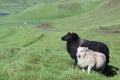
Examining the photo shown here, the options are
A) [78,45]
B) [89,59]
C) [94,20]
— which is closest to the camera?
[89,59]

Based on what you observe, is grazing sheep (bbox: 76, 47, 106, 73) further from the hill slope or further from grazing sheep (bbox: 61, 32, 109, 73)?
the hill slope

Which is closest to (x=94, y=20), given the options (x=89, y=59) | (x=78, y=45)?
(x=78, y=45)

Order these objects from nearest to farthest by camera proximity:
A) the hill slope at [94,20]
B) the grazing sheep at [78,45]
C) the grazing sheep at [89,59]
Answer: the grazing sheep at [89,59] → the grazing sheep at [78,45] → the hill slope at [94,20]

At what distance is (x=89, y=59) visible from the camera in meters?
13.8

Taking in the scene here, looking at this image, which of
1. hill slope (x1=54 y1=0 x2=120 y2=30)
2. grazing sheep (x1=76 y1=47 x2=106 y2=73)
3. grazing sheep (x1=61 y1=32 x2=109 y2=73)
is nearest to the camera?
grazing sheep (x1=76 y1=47 x2=106 y2=73)

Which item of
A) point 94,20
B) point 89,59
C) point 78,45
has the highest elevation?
point 78,45

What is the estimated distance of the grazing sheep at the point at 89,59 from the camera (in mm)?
13805

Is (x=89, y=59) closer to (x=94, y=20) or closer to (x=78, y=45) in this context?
(x=78, y=45)

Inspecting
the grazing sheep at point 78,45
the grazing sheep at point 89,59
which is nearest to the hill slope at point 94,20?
the grazing sheep at point 78,45

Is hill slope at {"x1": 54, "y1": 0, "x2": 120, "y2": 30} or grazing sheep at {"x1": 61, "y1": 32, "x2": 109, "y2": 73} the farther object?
hill slope at {"x1": 54, "y1": 0, "x2": 120, "y2": 30}

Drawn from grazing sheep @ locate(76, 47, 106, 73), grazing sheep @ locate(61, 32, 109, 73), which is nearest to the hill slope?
grazing sheep @ locate(61, 32, 109, 73)

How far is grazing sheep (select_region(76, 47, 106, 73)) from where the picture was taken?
13.8 meters

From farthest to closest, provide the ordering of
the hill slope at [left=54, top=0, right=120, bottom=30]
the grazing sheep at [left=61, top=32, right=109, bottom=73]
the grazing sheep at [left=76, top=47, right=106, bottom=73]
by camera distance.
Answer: the hill slope at [left=54, top=0, right=120, bottom=30] → the grazing sheep at [left=61, top=32, right=109, bottom=73] → the grazing sheep at [left=76, top=47, right=106, bottom=73]

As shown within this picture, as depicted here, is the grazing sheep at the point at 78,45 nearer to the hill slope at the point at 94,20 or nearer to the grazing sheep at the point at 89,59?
the grazing sheep at the point at 89,59
